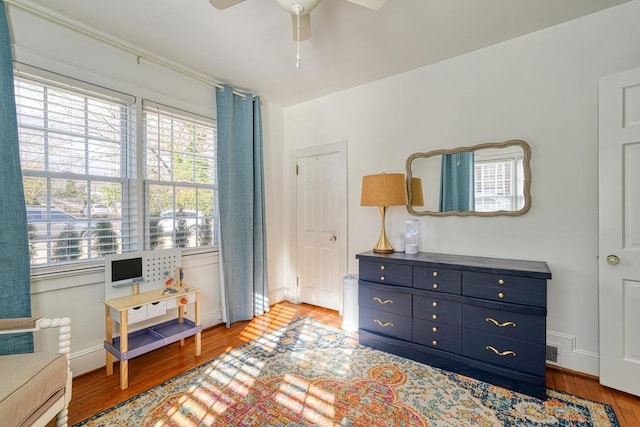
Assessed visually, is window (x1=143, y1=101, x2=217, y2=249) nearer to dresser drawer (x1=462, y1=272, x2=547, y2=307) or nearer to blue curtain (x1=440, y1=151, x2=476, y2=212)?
blue curtain (x1=440, y1=151, x2=476, y2=212)

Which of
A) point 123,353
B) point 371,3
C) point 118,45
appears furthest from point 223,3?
point 123,353

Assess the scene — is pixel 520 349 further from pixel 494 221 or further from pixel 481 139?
pixel 481 139

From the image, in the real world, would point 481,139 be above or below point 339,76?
below

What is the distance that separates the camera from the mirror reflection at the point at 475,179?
240cm

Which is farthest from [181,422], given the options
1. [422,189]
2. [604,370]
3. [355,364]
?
[604,370]

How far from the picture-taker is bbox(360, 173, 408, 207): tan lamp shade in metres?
2.70

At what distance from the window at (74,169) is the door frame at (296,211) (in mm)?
1896

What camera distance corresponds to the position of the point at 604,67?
211 centimetres

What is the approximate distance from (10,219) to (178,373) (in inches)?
60.7

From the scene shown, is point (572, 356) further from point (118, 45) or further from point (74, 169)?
point (118, 45)

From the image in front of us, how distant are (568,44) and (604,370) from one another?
2379mm

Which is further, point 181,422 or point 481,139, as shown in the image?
point 481,139

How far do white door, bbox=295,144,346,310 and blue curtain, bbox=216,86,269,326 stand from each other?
56 centimetres

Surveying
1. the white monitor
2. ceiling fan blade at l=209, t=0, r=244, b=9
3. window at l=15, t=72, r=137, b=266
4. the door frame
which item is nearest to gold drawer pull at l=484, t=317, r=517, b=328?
the door frame
